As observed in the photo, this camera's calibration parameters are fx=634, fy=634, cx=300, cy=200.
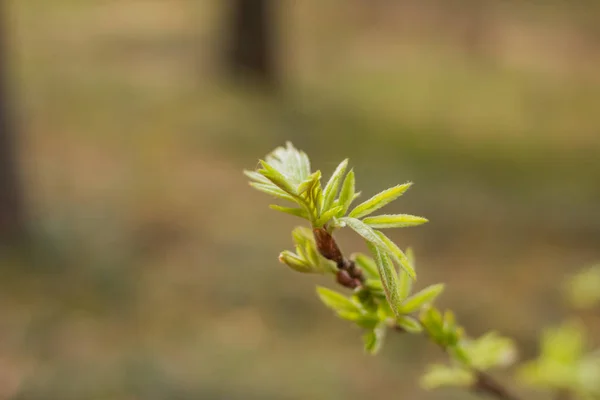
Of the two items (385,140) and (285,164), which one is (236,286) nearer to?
(385,140)

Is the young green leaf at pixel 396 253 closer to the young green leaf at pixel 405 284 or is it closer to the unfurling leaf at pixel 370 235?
the unfurling leaf at pixel 370 235

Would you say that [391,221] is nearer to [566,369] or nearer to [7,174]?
[566,369]

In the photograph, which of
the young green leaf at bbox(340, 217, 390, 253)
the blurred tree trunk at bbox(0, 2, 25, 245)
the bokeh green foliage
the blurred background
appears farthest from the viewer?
the blurred tree trunk at bbox(0, 2, 25, 245)

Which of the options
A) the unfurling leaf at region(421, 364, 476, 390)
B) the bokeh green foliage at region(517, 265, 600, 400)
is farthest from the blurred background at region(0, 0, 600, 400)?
the unfurling leaf at region(421, 364, 476, 390)

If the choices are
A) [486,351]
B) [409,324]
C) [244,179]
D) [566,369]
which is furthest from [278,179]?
[244,179]

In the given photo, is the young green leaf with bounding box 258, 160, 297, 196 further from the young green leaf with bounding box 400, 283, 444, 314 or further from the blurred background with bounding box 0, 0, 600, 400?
the blurred background with bounding box 0, 0, 600, 400

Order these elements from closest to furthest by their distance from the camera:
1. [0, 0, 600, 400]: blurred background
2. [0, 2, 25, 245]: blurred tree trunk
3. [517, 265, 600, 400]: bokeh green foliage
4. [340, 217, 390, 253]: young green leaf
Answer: [340, 217, 390, 253]: young green leaf < [517, 265, 600, 400]: bokeh green foliage < [0, 0, 600, 400]: blurred background < [0, 2, 25, 245]: blurred tree trunk

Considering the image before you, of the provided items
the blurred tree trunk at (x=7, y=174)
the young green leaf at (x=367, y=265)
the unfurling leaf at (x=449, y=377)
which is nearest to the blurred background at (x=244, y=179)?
the blurred tree trunk at (x=7, y=174)
